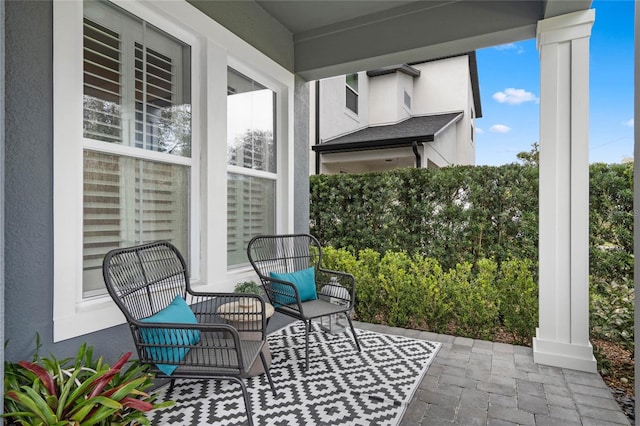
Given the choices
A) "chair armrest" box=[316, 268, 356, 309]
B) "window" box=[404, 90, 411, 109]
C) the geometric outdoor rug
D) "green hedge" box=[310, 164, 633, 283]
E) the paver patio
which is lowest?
the paver patio

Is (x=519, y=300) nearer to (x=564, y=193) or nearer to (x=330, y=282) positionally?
(x=564, y=193)

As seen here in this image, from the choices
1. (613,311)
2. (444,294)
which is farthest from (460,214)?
A: (613,311)

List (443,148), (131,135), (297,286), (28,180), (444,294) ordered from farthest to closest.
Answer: (443,148), (444,294), (297,286), (131,135), (28,180)

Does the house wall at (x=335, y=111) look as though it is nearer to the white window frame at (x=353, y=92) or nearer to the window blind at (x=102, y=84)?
the white window frame at (x=353, y=92)

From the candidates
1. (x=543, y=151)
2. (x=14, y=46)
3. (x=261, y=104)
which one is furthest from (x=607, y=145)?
(x=14, y=46)

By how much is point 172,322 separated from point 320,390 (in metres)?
1.14

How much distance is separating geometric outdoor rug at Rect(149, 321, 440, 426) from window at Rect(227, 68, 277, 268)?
1077mm

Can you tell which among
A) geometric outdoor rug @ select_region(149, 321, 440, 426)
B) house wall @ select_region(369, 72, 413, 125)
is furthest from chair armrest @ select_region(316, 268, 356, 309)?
house wall @ select_region(369, 72, 413, 125)

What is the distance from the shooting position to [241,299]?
266cm

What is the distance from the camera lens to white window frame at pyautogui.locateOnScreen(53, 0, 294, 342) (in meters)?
1.92

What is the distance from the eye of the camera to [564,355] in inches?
114

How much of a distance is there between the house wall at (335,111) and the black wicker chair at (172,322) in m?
4.88

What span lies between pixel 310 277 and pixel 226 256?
78 cm

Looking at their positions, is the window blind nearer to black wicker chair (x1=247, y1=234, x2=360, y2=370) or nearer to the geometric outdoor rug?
black wicker chair (x1=247, y1=234, x2=360, y2=370)
